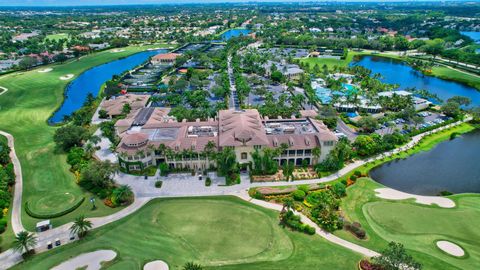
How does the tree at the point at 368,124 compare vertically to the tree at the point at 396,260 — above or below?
above

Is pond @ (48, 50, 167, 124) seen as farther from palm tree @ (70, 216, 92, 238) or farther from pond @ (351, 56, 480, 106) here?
pond @ (351, 56, 480, 106)

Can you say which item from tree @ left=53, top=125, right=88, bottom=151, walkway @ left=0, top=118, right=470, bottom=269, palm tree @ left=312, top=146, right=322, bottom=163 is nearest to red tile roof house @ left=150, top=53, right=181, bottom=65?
tree @ left=53, top=125, right=88, bottom=151

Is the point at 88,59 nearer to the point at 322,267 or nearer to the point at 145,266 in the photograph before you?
the point at 145,266

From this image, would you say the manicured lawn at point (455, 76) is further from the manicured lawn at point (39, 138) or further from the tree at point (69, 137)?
the manicured lawn at point (39, 138)

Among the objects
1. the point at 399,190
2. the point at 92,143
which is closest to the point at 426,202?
the point at 399,190

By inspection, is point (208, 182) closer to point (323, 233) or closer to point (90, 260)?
point (323, 233)

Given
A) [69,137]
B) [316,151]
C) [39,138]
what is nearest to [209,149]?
[316,151]

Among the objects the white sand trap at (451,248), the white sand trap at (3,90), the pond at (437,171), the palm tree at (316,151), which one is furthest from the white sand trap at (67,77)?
the white sand trap at (451,248)
